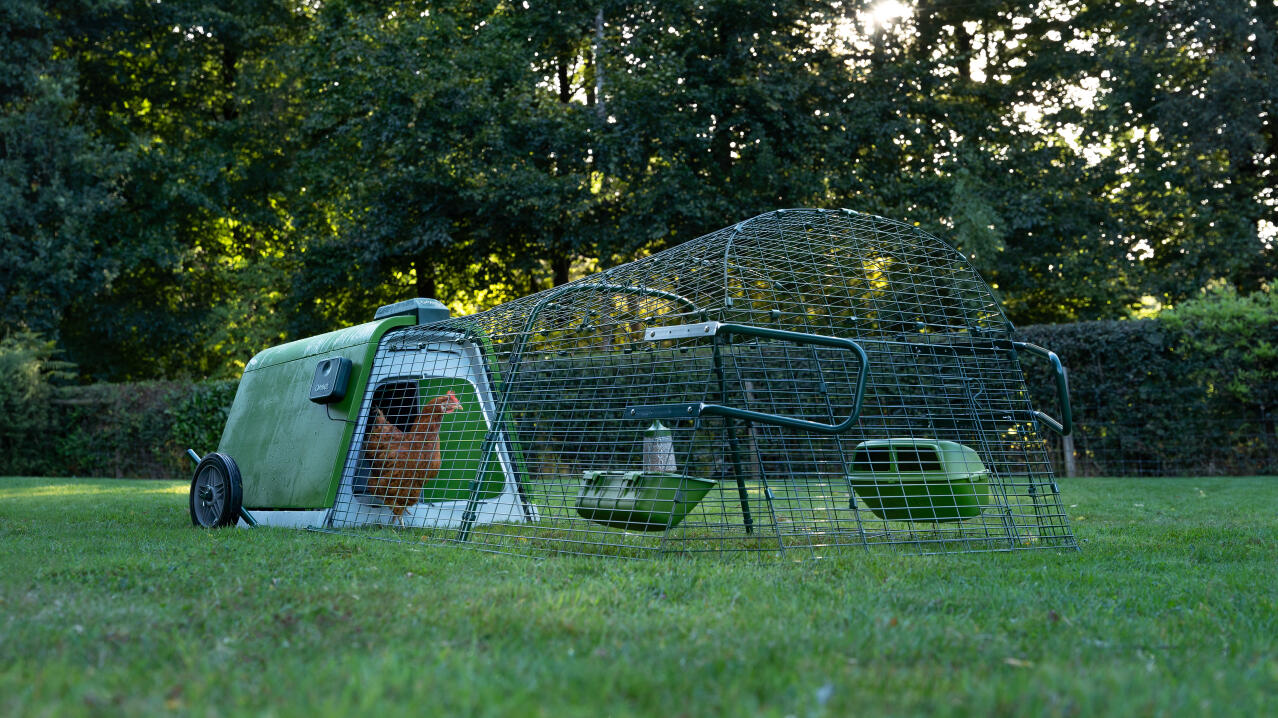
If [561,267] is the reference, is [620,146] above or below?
above

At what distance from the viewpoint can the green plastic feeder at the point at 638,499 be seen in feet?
16.4

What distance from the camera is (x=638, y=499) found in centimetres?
498

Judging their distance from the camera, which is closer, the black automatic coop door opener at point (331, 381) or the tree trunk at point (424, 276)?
the black automatic coop door opener at point (331, 381)

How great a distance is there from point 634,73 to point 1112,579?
1525 cm

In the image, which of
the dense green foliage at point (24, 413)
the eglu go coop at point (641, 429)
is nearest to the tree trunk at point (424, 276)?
the dense green foliage at point (24, 413)

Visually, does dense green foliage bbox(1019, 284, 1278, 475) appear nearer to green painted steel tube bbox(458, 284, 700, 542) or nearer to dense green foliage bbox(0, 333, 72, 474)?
green painted steel tube bbox(458, 284, 700, 542)

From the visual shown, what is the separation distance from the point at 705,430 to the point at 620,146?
12.9 metres

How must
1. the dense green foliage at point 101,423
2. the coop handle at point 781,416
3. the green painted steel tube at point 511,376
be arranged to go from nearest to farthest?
the coop handle at point 781,416 → the green painted steel tube at point 511,376 → the dense green foliage at point 101,423

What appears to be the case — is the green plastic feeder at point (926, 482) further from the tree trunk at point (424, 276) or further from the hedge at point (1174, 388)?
the tree trunk at point (424, 276)

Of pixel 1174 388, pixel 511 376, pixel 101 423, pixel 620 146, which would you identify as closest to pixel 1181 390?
pixel 1174 388

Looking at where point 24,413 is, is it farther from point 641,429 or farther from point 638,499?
point 638,499

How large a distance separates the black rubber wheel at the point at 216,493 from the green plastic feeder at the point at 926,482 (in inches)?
150

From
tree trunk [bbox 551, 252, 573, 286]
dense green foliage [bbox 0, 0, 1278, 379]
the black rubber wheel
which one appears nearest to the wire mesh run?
the black rubber wheel

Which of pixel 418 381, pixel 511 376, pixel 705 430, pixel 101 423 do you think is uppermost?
pixel 101 423
